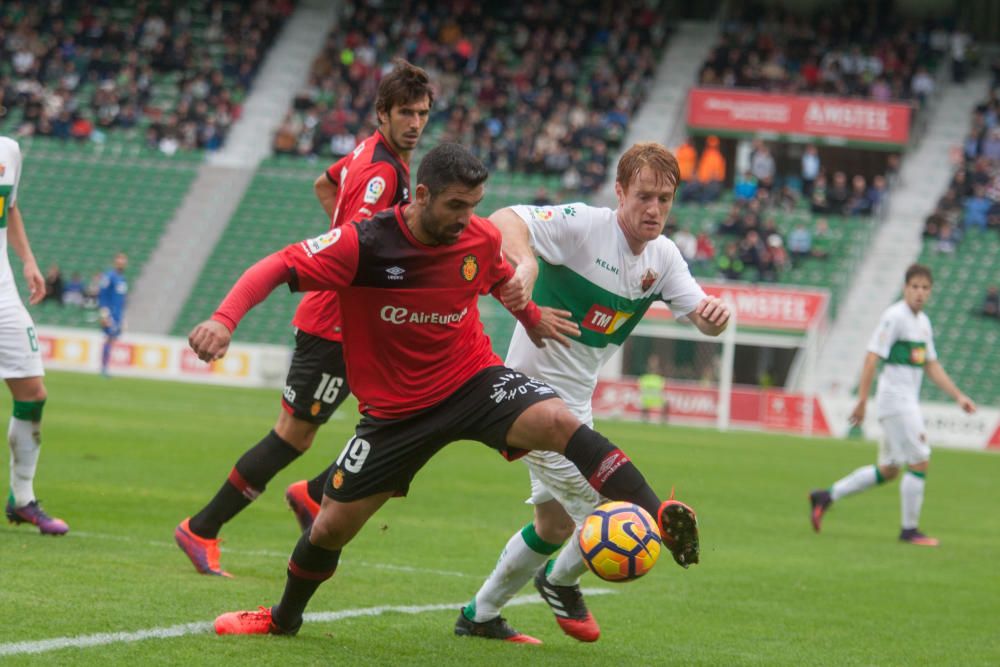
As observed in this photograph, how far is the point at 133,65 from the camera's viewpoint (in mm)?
43188

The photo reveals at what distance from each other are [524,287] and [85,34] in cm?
4115

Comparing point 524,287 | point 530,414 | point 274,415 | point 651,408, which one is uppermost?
point 524,287

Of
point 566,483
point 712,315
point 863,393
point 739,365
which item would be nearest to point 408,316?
point 566,483

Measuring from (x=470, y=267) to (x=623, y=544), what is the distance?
1.26 meters

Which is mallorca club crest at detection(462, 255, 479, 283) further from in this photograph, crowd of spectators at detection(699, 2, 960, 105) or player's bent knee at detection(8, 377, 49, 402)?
crowd of spectators at detection(699, 2, 960, 105)

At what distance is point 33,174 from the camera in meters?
40.7

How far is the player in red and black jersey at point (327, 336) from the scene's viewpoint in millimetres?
7492

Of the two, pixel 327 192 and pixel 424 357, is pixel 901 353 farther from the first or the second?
pixel 424 357

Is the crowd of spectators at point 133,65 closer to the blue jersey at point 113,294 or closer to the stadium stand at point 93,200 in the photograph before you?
the stadium stand at point 93,200

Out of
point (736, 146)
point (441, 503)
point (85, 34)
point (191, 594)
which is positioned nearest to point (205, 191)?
point (85, 34)

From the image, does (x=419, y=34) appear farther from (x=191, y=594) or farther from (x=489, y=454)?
(x=191, y=594)

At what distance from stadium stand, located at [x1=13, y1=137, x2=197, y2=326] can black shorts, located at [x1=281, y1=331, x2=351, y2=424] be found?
102 feet

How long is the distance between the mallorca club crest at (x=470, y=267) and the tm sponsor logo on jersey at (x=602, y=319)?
3.10ft

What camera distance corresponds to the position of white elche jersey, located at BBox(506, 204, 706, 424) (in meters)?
6.64
